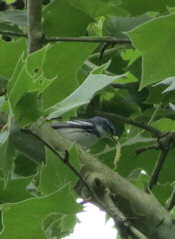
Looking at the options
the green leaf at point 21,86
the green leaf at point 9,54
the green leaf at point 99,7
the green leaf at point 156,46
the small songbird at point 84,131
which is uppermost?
the green leaf at point 156,46

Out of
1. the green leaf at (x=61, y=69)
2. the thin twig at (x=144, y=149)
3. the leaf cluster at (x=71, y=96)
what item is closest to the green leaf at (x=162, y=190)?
the leaf cluster at (x=71, y=96)

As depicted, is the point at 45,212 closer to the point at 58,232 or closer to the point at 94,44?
the point at 58,232

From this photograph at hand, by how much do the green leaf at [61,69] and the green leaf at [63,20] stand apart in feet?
0.66

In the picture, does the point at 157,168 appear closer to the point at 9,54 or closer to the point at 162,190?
the point at 162,190

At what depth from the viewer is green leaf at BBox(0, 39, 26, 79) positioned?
1302 mm

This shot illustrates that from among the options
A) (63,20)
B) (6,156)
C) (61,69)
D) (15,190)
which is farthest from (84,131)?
(6,156)

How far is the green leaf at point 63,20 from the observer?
60.6 inches

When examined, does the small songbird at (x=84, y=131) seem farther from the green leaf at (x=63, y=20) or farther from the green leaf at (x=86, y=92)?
the green leaf at (x=86, y=92)

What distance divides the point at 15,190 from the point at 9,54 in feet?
0.89

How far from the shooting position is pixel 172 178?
5.09 ft

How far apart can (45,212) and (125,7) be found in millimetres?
597

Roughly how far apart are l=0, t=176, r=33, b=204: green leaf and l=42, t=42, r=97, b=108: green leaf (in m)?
0.17

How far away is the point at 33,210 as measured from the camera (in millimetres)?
1052

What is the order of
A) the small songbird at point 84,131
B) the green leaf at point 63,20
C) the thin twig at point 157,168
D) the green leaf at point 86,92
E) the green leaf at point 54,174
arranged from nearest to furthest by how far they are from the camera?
1. the green leaf at point 86,92
2. the green leaf at point 54,174
3. the thin twig at point 157,168
4. the green leaf at point 63,20
5. the small songbird at point 84,131
